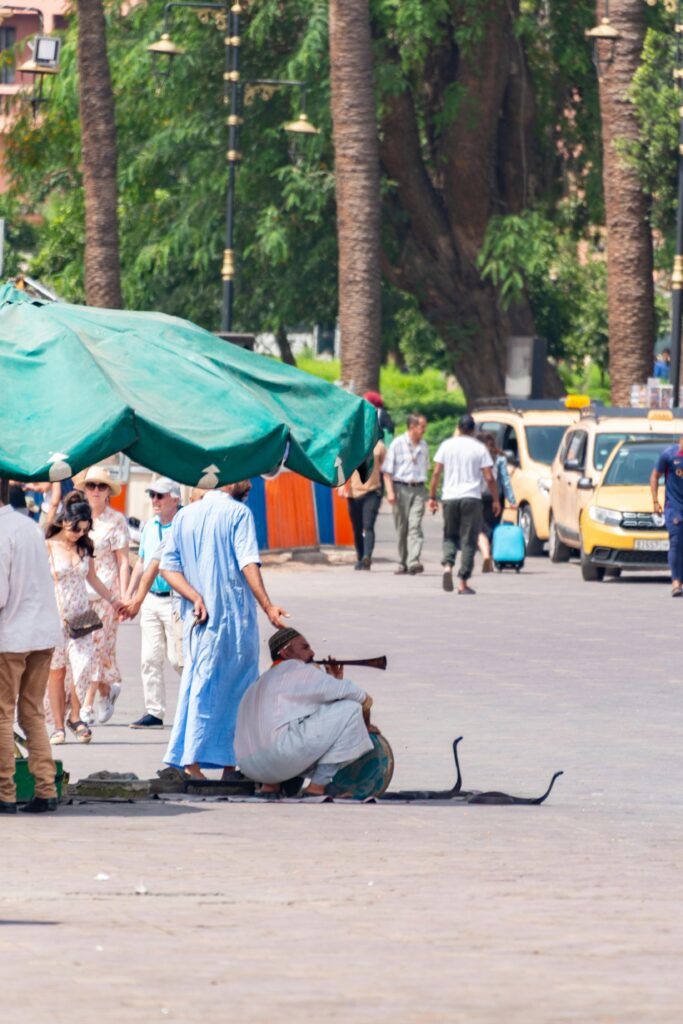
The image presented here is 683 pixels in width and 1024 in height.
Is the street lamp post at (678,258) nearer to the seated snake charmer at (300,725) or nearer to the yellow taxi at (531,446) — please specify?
the yellow taxi at (531,446)

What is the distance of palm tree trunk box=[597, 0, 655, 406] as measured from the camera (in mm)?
34031

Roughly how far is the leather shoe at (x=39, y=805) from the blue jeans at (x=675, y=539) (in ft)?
43.7

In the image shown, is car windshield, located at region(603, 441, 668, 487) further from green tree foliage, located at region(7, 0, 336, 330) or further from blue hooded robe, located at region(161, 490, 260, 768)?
green tree foliage, located at region(7, 0, 336, 330)

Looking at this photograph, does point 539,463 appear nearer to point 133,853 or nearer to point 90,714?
point 90,714

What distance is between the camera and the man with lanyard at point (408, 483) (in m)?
26.3

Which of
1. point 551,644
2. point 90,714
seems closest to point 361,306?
point 551,644

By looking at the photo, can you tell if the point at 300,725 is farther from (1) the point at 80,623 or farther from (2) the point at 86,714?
(2) the point at 86,714

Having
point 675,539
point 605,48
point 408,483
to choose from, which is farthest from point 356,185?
point 675,539

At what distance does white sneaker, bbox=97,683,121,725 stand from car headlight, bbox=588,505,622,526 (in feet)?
38.5

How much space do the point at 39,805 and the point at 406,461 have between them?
1604 centimetres

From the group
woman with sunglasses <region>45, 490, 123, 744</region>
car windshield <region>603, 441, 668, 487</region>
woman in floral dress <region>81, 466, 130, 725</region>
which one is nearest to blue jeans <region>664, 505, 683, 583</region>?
car windshield <region>603, 441, 668, 487</region>

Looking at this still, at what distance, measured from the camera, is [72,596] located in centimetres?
1417

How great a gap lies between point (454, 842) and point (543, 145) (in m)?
35.3

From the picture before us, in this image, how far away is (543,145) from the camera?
44.1 m
